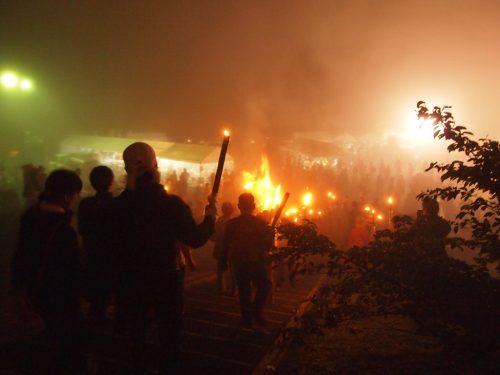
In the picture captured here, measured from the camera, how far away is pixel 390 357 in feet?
15.3

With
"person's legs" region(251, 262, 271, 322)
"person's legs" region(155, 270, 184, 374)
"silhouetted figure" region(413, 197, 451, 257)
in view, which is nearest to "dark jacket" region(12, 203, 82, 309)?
"person's legs" region(155, 270, 184, 374)

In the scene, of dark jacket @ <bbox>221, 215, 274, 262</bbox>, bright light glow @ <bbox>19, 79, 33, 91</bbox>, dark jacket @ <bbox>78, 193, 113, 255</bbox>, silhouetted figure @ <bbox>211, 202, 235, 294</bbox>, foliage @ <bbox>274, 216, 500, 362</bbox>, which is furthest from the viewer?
bright light glow @ <bbox>19, 79, 33, 91</bbox>

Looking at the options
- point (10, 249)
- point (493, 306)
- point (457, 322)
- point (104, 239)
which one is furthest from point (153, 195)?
point (10, 249)

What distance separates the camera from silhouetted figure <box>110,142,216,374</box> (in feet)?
10.3

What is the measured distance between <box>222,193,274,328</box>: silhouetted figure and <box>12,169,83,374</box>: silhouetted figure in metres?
2.84

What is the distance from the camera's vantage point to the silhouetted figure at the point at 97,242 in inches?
127

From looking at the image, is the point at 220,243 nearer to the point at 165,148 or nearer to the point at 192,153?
the point at 192,153

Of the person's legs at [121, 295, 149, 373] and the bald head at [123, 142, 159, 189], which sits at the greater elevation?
the bald head at [123, 142, 159, 189]

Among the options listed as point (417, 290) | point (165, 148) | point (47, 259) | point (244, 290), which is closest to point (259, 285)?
point (244, 290)

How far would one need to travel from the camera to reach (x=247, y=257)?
562cm

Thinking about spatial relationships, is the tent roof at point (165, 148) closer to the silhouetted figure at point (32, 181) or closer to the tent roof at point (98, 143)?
the tent roof at point (98, 143)

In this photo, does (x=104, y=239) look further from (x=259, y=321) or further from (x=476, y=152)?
(x=476, y=152)

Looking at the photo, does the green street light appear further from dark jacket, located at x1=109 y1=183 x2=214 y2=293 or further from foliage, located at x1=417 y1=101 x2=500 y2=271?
foliage, located at x1=417 y1=101 x2=500 y2=271

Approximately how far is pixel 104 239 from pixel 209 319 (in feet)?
10.7
